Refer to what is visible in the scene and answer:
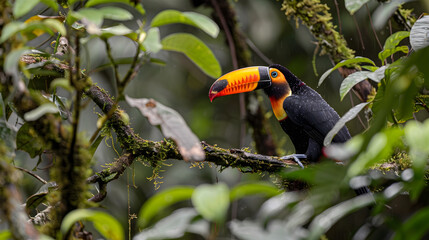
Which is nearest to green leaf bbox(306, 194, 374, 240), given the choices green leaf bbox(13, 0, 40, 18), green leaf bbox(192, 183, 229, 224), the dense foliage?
the dense foliage

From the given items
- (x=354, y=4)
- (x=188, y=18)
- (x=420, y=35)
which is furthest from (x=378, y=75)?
(x=188, y=18)

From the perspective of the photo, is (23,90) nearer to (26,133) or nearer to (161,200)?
(161,200)

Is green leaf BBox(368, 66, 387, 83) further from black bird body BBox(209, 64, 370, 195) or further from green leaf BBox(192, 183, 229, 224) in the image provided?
green leaf BBox(192, 183, 229, 224)

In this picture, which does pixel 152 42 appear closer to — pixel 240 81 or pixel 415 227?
pixel 415 227

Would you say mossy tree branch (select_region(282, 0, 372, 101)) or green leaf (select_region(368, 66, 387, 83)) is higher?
green leaf (select_region(368, 66, 387, 83))

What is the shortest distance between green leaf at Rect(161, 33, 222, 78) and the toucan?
1465 mm

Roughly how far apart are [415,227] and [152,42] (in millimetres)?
516

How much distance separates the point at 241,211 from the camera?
4625 millimetres

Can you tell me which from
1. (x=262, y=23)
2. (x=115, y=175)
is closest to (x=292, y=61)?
(x=262, y=23)

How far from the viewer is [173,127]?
929 mm

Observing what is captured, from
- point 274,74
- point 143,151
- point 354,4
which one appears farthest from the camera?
point 274,74

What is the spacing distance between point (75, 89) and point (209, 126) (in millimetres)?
3778

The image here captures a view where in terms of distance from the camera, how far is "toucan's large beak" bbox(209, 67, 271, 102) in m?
2.62

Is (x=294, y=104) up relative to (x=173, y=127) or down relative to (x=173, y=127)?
down
